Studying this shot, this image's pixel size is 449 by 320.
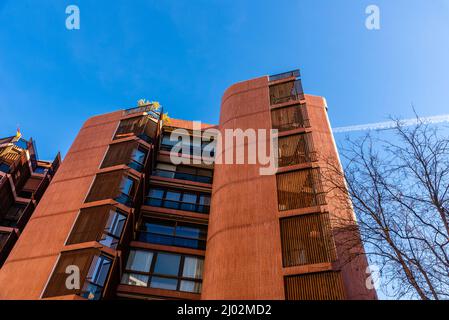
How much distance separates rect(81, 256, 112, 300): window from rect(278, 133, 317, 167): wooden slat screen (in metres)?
9.38

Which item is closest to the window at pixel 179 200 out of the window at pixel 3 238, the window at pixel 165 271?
the window at pixel 165 271

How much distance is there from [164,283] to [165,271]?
73 centimetres

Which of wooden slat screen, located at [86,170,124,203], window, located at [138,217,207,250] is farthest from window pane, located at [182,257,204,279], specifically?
wooden slat screen, located at [86,170,124,203]

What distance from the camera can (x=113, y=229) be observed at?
16.6 metres

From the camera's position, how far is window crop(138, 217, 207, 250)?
18406 millimetres

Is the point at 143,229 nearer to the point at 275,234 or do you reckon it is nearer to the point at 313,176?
the point at 275,234

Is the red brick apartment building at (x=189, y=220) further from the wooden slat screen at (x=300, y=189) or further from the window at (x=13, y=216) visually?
the window at (x=13, y=216)

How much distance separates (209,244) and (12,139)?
20979mm

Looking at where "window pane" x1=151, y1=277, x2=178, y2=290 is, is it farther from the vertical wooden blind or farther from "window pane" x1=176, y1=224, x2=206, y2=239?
the vertical wooden blind

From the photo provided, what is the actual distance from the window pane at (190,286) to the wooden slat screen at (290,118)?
923 cm

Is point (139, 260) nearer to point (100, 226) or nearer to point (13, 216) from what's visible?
point (100, 226)

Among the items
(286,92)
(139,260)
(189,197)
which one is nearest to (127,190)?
(139,260)

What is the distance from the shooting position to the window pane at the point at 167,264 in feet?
55.9

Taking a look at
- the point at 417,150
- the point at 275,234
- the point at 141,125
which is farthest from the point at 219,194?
the point at 417,150
